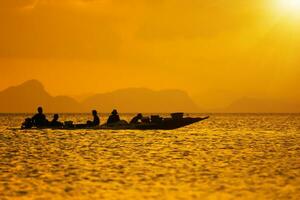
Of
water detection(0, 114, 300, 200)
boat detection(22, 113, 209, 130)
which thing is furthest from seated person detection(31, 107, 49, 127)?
water detection(0, 114, 300, 200)

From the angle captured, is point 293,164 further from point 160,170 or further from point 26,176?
point 26,176

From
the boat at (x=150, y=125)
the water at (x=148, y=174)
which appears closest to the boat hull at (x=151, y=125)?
the boat at (x=150, y=125)

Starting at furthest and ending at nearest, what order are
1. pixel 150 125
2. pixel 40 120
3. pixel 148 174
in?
1. pixel 150 125
2. pixel 40 120
3. pixel 148 174

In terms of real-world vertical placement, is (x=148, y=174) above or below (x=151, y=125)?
below

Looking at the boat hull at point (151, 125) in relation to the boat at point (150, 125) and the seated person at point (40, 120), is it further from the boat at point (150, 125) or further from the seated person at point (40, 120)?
the seated person at point (40, 120)

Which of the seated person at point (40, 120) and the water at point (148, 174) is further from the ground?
the seated person at point (40, 120)

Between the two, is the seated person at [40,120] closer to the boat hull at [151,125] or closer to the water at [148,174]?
the boat hull at [151,125]

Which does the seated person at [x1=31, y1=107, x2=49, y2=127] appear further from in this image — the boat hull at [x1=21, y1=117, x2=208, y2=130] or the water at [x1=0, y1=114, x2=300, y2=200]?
the water at [x1=0, y1=114, x2=300, y2=200]

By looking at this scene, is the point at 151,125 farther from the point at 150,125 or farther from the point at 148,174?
the point at 148,174

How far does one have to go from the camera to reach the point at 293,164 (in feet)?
116

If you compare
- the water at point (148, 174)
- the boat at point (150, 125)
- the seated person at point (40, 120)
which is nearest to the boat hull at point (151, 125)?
the boat at point (150, 125)

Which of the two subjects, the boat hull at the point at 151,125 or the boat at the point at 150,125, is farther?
the boat at the point at 150,125

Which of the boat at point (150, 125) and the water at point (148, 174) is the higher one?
the boat at point (150, 125)

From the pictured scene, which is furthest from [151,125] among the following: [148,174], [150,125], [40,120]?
[148,174]
